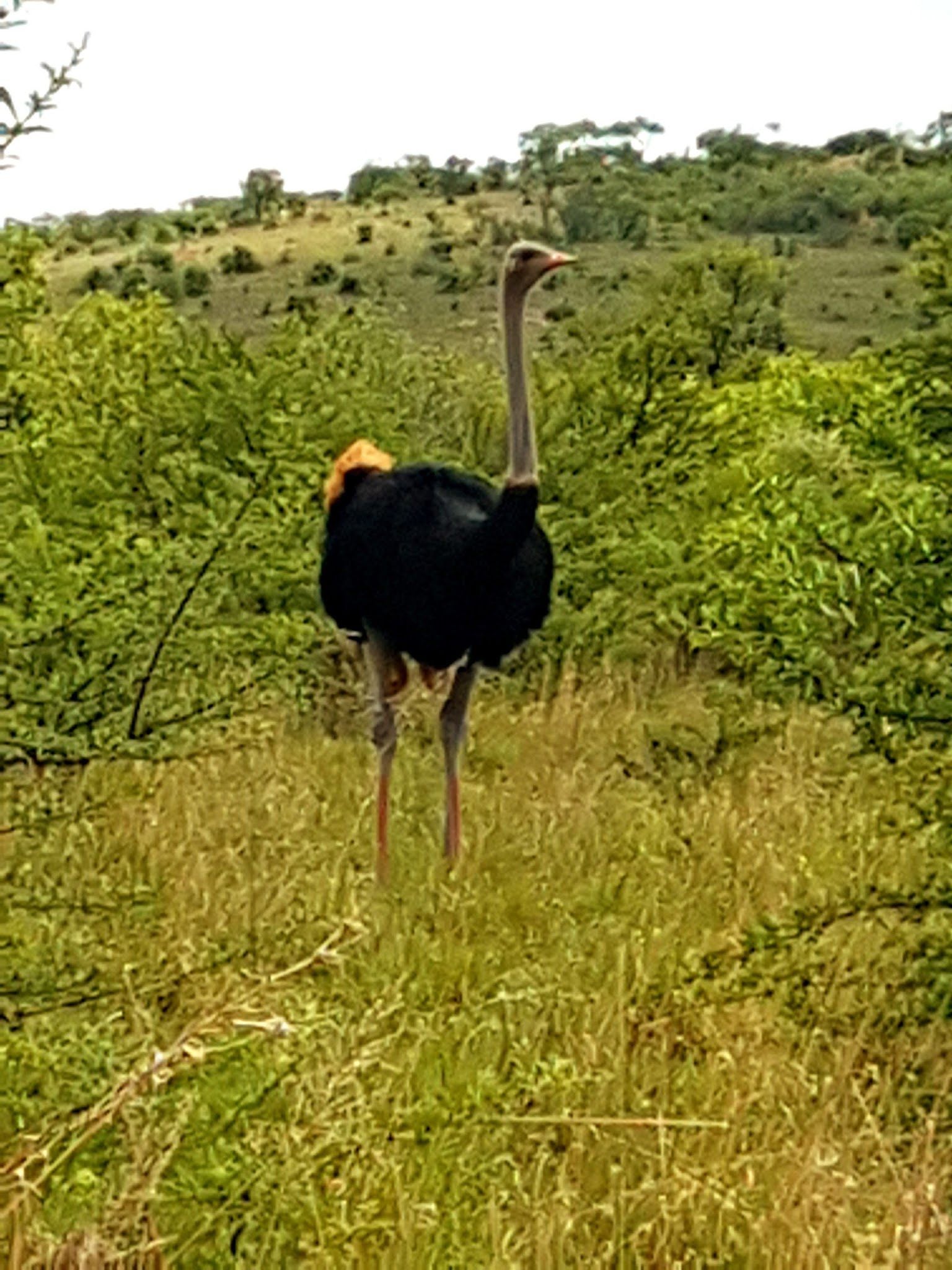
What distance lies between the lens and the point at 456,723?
7.12m

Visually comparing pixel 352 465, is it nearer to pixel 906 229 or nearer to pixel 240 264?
pixel 906 229

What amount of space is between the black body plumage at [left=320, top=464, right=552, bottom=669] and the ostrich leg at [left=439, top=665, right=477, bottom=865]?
203 mm

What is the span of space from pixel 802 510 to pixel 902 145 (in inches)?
2355

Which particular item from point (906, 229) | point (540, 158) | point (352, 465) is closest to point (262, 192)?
point (540, 158)

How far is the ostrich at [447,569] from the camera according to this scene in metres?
6.56

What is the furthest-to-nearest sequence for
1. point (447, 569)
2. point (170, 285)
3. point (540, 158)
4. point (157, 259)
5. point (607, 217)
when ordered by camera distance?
point (540, 158)
point (607, 217)
point (157, 259)
point (170, 285)
point (447, 569)

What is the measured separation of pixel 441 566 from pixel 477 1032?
2766mm

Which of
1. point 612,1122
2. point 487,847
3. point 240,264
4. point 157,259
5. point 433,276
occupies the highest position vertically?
point 612,1122

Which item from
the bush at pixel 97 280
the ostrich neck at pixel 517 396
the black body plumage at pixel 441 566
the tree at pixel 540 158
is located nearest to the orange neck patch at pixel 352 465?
A: the black body plumage at pixel 441 566

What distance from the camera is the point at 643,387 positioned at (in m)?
9.24

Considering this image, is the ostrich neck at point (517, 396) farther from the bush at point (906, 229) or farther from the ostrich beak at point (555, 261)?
the bush at point (906, 229)

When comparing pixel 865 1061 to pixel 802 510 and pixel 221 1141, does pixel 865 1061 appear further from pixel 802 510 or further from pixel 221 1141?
pixel 221 1141

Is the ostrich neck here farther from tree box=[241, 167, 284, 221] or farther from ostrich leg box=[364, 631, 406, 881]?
tree box=[241, 167, 284, 221]

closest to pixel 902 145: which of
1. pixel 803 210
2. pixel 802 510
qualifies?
pixel 803 210
